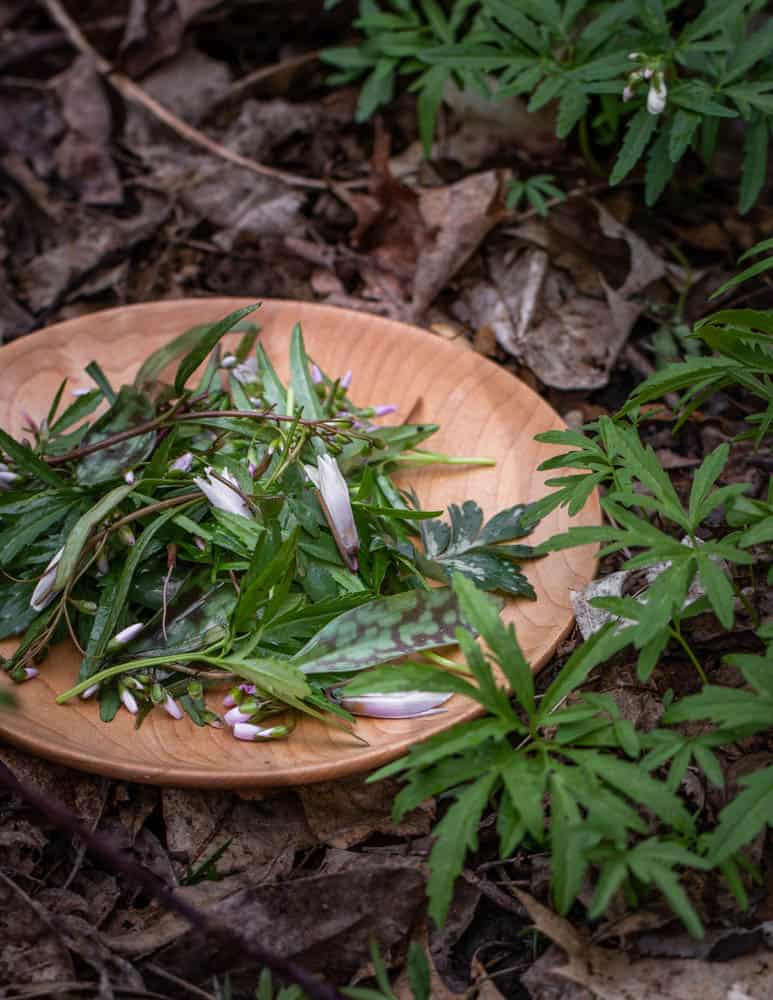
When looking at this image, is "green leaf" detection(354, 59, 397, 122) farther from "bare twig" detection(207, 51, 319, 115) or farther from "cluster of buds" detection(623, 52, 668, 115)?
"cluster of buds" detection(623, 52, 668, 115)

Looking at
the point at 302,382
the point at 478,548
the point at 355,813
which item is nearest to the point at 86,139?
the point at 302,382

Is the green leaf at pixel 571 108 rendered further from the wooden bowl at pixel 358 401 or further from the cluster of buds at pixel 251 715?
the cluster of buds at pixel 251 715

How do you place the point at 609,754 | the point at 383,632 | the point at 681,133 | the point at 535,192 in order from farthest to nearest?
the point at 535,192
the point at 681,133
the point at 383,632
the point at 609,754

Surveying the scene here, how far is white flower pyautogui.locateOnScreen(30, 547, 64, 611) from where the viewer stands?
156 centimetres

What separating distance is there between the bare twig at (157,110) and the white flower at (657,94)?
1142 mm

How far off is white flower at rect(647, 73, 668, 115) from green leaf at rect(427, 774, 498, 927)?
1293mm

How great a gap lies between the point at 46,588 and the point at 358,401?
30.6 inches

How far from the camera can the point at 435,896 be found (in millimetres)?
1130

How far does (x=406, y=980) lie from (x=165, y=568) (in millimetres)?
715

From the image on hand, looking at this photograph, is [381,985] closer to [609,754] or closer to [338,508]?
[609,754]

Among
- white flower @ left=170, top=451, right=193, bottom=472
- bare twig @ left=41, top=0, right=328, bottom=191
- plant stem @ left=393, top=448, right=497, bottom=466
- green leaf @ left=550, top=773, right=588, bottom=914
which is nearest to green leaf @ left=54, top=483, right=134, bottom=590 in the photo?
white flower @ left=170, top=451, right=193, bottom=472

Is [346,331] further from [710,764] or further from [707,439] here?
[710,764]

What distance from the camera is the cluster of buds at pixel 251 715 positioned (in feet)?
4.88

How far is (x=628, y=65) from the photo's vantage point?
189 centimetres
